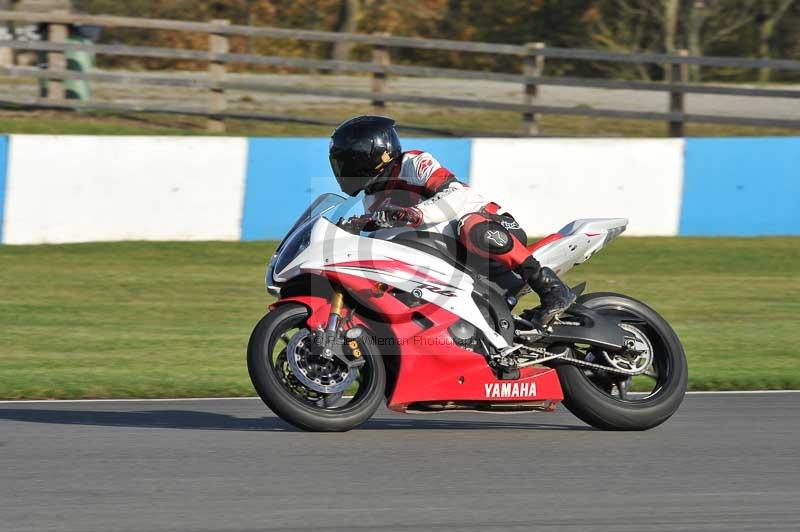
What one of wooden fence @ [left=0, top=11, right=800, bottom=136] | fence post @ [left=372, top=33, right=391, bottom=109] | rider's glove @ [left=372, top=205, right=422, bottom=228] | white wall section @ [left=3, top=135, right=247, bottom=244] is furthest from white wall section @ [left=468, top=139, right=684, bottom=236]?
rider's glove @ [left=372, top=205, right=422, bottom=228]

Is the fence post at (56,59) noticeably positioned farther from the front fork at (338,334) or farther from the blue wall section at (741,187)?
the front fork at (338,334)

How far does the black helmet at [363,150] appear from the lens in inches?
245

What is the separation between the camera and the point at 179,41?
3244cm

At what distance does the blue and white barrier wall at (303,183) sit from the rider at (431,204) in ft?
19.4

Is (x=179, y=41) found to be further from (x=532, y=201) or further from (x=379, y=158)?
(x=379, y=158)

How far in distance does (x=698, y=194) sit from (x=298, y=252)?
8.94 metres

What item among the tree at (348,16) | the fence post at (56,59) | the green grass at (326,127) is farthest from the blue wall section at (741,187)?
the tree at (348,16)

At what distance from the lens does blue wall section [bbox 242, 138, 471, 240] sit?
1316 cm

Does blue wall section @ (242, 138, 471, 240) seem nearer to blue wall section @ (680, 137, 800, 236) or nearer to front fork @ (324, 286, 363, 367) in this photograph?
blue wall section @ (680, 137, 800, 236)

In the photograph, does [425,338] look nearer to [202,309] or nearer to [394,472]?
[394,472]

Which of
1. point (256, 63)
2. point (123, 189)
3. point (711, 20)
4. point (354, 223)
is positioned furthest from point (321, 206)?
point (711, 20)

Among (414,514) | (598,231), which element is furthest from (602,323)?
(414,514)

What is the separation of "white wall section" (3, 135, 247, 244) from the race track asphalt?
5769 millimetres

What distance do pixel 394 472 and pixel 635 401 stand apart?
1520 mm
